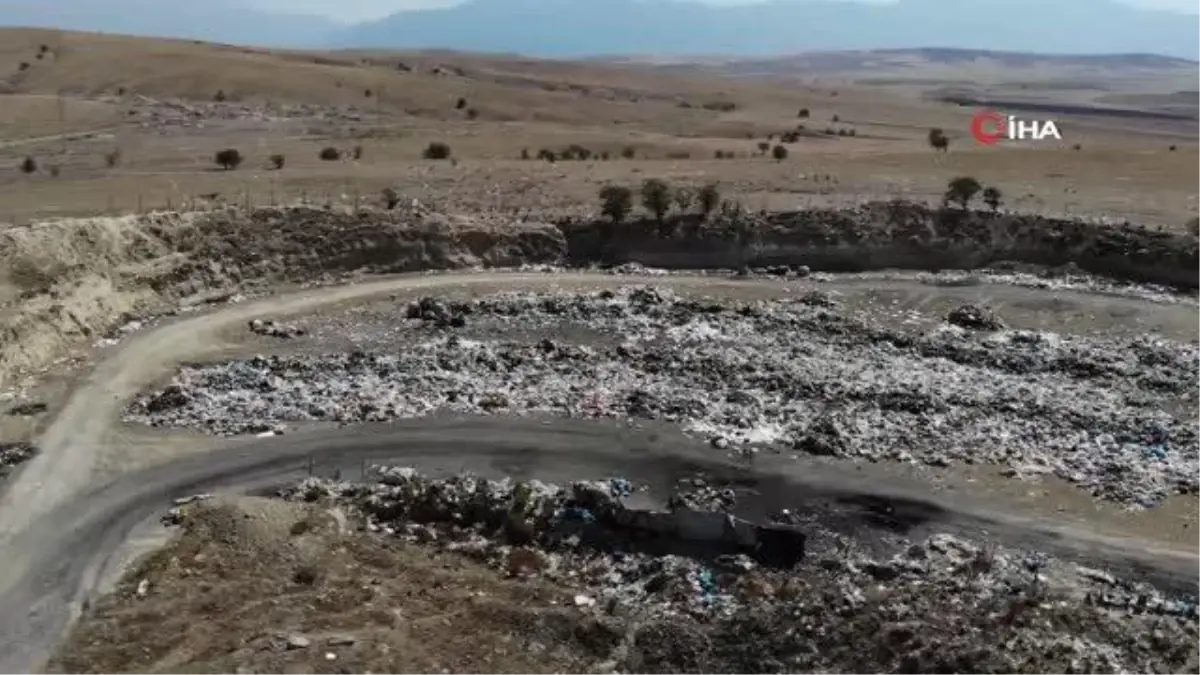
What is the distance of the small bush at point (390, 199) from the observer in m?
37.5

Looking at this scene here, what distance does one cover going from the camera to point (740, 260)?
118 ft

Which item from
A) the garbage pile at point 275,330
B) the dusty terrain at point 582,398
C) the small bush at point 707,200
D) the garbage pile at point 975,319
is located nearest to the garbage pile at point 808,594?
the dusty terrain at point 582,398

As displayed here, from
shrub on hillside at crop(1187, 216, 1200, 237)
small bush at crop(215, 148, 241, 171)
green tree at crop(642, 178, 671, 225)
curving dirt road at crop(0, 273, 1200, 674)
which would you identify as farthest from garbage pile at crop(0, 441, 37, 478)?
shrub on hillside at crop(1187, 216, 1200, 237)

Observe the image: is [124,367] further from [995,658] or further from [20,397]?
[995,658]

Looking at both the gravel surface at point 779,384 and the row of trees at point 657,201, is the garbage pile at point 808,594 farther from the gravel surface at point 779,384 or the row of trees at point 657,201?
the row of trees at point 657,201

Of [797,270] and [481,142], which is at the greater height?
[481,142]

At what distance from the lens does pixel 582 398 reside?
81.3 feet

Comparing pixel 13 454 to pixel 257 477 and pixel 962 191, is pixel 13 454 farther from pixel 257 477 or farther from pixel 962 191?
pixel 962 191

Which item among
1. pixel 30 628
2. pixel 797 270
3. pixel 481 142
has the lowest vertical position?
pixel 30 628

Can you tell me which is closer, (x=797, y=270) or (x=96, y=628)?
(x=96, y=628)

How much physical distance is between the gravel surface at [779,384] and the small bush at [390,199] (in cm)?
810

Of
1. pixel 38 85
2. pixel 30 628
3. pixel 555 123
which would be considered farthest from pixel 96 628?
pixel 38 85

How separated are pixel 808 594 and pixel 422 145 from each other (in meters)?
38.2

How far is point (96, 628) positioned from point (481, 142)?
38.6 m
